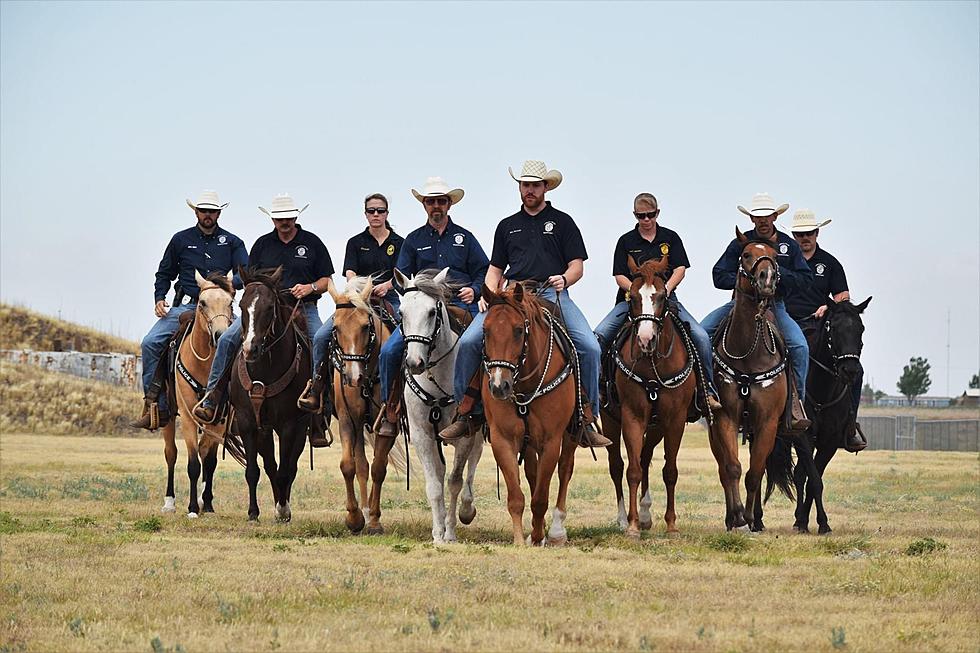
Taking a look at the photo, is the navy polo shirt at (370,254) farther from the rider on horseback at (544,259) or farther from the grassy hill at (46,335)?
the grassy hill at (46,335)

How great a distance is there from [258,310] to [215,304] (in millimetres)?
1864

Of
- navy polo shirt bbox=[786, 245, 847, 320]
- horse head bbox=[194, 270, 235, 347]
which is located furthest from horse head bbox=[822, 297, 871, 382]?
horse head bbox=[194, 270, 235, 347]

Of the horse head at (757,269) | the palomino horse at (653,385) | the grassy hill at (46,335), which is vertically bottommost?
the palomino horse at (653,385)

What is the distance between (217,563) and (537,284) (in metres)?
4.40

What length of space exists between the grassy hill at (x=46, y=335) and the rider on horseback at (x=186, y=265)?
4412cm

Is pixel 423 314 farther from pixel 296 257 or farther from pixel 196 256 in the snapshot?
A: pixel 196 256

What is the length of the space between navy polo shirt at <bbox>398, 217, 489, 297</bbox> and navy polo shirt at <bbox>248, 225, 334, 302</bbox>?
194cm

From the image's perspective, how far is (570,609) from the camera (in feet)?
31.9

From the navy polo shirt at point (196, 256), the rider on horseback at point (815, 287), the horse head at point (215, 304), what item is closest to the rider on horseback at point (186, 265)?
the navy polo shirt at point (196, 256)

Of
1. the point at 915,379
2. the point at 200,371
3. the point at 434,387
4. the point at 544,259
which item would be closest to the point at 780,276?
the point at 544,259

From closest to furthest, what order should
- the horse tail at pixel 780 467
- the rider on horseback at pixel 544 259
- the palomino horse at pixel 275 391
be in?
1. the rider on horseback at pixel 544 259
2. the palomino horse at pixel 275 391
3. the horse tail at pixel 780 467

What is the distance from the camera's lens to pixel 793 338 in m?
16.4

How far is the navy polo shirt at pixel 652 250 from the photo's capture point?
1592cm

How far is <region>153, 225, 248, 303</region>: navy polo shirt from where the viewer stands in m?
18.6
